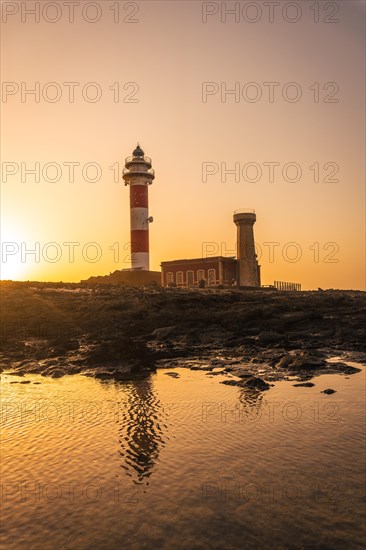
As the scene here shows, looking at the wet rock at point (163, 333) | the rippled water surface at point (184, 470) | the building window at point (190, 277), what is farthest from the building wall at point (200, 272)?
the rippled water surface at point (184, 470)

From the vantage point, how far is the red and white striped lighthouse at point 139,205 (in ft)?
158

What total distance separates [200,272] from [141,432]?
4632 centimetres

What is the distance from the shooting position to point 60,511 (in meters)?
4.46

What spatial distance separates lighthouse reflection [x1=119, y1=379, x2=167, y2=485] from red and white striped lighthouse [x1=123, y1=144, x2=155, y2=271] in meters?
38.8

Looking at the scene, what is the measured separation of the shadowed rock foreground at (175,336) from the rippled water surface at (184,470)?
1992 mm

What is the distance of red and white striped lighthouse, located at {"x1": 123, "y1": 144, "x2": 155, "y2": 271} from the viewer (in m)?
48.2

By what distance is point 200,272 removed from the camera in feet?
174

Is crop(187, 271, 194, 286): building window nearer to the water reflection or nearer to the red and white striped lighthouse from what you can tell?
the red and white striped lighthouse

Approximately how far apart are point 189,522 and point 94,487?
1.31 m

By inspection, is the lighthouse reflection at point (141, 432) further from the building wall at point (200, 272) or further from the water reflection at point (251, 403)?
the building wall at point (200, 272)

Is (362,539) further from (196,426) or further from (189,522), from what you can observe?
(196,426)

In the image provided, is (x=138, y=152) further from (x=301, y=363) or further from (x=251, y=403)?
(x=251, y=403)

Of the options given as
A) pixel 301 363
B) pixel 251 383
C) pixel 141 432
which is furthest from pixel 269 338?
pixel 141 432

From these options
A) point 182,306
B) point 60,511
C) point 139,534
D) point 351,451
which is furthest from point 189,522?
point 182,306
